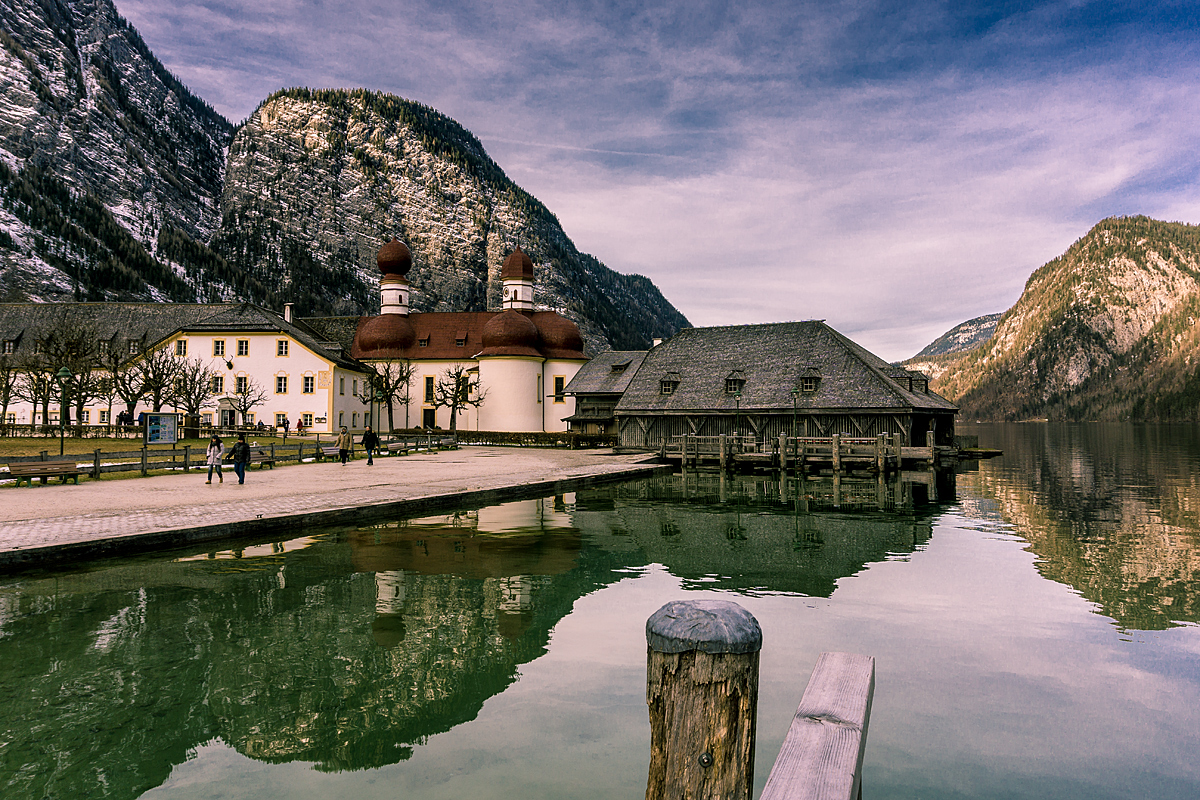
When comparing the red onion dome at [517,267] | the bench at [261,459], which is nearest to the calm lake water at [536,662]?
the bench at [261,459]

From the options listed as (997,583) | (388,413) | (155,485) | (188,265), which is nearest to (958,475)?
(997,583)

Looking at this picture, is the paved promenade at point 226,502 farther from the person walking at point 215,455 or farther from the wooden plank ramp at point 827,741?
the wooden plank ramp at point 827,741

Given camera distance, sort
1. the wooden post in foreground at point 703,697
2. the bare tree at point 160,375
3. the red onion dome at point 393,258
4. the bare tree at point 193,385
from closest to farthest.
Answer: the wooden post in foreground at point 703,697
the bare tree at point 160,375
the bare tree at point 193,385
the red onion dome at point 393,258

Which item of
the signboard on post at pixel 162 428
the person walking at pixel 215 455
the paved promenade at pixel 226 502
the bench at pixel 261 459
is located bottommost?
Result: the paved promenade at pixel 226 502

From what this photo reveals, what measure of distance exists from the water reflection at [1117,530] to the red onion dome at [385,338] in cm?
5229

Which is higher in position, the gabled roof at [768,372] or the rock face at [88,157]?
the rock face at [88,157]

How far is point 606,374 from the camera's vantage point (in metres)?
62.6

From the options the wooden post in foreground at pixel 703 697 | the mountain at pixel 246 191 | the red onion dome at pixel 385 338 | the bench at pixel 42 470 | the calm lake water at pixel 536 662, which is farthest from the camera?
the mountain at pixel 246 191

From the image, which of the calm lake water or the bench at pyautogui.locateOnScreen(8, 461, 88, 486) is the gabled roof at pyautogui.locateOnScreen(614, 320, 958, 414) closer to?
the calm lake water

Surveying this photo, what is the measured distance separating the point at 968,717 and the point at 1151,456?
62.3 metres

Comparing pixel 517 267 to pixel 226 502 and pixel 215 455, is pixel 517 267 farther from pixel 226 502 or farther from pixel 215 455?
pixel 226 502

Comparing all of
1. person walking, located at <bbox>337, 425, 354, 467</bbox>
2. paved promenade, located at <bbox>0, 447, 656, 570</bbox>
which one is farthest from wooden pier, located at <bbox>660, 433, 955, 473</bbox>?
person walking, located at <bbox>337, 425, 354, 467</bbox>

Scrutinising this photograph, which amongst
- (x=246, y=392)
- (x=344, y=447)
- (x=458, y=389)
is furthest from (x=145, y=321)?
(x=344, y=447)

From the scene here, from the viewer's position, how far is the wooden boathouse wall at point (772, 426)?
140ft
